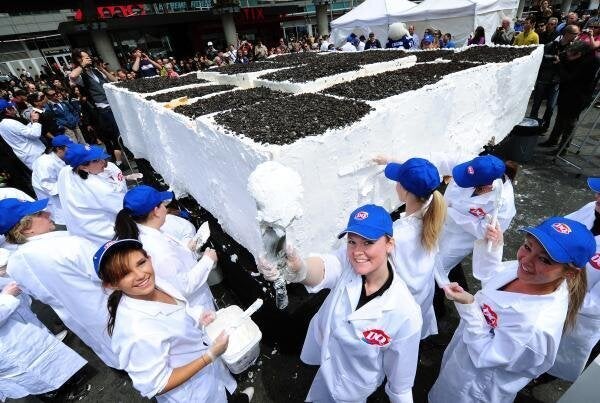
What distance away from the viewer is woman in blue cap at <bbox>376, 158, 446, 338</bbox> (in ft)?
6.96

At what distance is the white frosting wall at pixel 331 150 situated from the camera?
2.43 m

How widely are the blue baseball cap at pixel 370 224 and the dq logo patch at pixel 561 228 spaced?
865mm

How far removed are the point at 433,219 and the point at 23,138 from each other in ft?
26.0

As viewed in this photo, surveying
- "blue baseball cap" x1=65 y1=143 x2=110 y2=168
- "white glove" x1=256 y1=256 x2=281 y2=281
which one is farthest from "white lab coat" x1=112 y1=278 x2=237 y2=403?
"blue baseball cap" x1=65 y1=143 x2=110 y2=168

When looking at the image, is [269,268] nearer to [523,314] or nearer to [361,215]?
[361,215]


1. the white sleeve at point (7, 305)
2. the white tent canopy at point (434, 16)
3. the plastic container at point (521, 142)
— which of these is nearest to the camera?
the white sleeve at point (7, 305)

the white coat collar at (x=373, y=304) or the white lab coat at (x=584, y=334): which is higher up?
the white coat collar at (x=373, y=304)

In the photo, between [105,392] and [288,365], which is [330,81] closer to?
[288,365]

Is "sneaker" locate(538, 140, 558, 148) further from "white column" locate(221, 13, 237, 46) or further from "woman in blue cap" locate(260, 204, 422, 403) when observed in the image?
"white column" locate(221, 13, 237, 46)

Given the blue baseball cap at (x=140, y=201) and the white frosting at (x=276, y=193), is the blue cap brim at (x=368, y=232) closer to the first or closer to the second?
the white frosting at (x=276, y=193)

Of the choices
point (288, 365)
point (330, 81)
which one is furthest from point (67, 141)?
point (288, 365)

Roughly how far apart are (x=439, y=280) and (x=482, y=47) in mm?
6357

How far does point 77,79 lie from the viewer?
23.1 ft

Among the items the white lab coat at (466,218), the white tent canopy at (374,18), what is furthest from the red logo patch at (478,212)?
the white tent canopy at (374,18)
